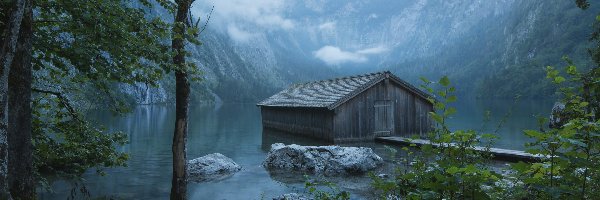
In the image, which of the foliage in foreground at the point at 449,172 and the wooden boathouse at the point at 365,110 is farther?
the wooden boathouse at the point at 365,110

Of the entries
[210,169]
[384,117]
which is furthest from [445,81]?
[384,117]

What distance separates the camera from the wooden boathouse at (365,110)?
93.4ft

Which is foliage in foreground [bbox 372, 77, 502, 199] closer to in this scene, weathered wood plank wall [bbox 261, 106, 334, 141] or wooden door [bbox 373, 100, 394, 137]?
weathered wood plank wall [bbox 261, 106, 334, 141]

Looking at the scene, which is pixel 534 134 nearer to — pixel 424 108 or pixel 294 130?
pixel 424 108

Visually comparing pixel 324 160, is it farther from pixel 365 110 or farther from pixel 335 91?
pixel 335 91

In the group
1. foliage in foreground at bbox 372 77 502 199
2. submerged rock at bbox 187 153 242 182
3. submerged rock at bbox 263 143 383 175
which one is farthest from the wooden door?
foliage in foreground at bbox 372 77 502 199

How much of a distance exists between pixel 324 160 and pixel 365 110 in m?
11.0

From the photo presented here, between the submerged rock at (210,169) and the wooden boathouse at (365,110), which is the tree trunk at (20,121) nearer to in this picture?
the submerged rock at (210,169)

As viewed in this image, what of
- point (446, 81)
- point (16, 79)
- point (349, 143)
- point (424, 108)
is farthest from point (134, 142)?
point (446, 81)

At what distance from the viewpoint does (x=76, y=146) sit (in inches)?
376

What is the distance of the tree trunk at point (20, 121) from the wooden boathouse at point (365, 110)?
21060 mm

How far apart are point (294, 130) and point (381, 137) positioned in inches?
320

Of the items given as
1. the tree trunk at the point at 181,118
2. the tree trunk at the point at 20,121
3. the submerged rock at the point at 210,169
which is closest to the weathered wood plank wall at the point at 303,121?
the submerged rock at the point at 210,169

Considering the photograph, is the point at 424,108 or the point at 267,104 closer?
the point at 424,108
